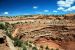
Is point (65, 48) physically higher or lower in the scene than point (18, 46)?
lower

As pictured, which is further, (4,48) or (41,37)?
(41,37)

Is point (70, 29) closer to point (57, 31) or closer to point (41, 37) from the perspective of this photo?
point (57, 31)

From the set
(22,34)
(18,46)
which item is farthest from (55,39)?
(18,46)

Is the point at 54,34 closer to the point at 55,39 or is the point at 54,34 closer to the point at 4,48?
the point at 55,39

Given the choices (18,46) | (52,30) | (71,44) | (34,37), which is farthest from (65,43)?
(18,46)

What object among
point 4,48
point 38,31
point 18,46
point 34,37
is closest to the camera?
point 4,48

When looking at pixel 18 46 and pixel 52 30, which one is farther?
pixel 52 30

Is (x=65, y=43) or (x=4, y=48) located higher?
(x=4, y=48)

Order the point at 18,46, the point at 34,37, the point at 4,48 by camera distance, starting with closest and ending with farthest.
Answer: the point at 4,48 < the point at 18,46 < the point at 34,37

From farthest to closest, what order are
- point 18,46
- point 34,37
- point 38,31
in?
1. point 38,31
2. point 34,37
3. point 18,46
